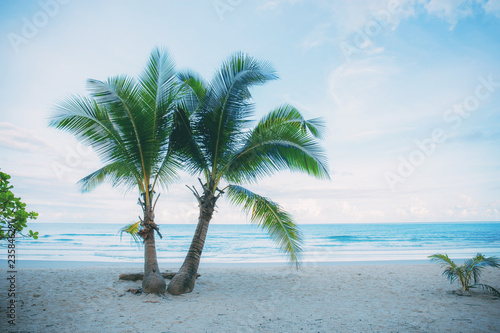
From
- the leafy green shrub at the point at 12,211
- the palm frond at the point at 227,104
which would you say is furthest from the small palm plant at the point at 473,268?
the leafy green shrub at the point at 12,211

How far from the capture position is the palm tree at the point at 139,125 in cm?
665

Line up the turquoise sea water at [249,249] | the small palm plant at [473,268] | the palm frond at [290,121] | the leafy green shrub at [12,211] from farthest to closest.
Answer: the turquoise sea water at [249,249], the palm frond at [290,121], the small palm plant at [473,268], the leafy green shrub at [12,211]

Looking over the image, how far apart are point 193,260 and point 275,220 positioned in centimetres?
214

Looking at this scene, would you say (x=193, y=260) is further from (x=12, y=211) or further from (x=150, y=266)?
(x=12, y=211)

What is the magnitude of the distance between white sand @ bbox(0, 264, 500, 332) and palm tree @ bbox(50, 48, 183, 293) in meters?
1.24

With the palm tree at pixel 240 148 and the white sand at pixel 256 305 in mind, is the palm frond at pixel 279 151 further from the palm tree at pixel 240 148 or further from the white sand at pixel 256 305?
the white sand at pixel 256 305

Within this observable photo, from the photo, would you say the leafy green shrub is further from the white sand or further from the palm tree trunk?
the palm tree trunk

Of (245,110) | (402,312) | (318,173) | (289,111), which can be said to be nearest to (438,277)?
(402,312)

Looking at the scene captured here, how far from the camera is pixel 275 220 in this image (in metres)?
7.45

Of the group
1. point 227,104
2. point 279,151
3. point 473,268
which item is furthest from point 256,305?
point 473,268

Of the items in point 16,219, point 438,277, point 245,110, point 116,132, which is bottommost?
point 438,277

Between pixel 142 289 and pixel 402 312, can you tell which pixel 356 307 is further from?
pixel 142 289

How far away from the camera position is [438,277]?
8.66 meters

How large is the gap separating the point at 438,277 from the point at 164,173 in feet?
26.6
